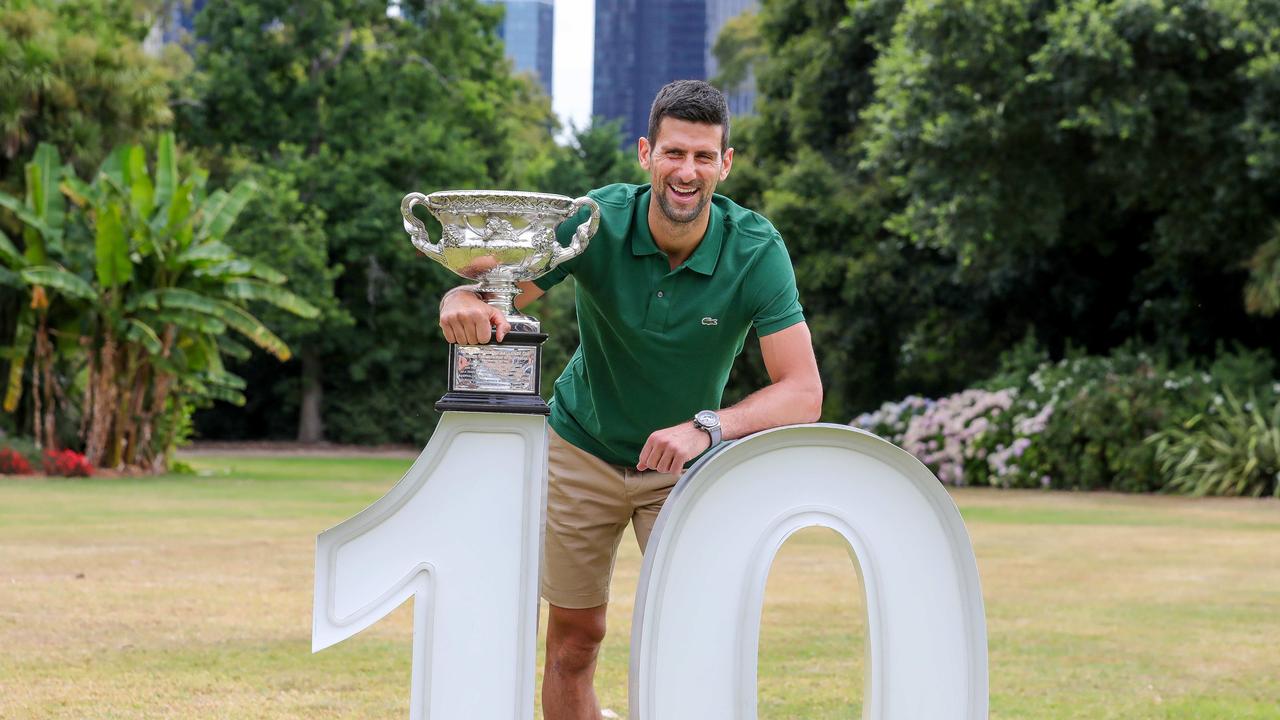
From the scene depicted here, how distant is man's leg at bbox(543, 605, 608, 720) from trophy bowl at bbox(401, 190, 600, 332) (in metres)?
1.23

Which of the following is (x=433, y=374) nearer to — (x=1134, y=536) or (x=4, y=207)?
(x=4, y=207)

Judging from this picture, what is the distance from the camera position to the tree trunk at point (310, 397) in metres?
33.2

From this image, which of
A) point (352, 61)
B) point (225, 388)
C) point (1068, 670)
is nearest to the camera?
point (1068, 670)

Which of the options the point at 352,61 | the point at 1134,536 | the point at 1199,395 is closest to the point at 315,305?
the point at 352,61

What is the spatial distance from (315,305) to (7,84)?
952cm

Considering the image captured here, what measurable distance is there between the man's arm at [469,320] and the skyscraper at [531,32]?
139 metres

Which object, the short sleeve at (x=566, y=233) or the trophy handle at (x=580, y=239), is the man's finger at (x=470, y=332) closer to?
the trophy handle at (x=580, y=239)

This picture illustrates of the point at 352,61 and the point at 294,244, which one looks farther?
the point at 352,61

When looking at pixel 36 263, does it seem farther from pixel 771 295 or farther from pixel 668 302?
pixel 771 295

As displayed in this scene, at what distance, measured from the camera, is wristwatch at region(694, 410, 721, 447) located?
397cm

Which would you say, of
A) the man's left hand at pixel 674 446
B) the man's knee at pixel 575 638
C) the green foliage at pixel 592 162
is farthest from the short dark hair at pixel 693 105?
the green foliage at pixel 592 162

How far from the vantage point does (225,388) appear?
2447 cm

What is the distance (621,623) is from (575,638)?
3340 mm

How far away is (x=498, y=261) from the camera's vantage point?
3920 millimetres
